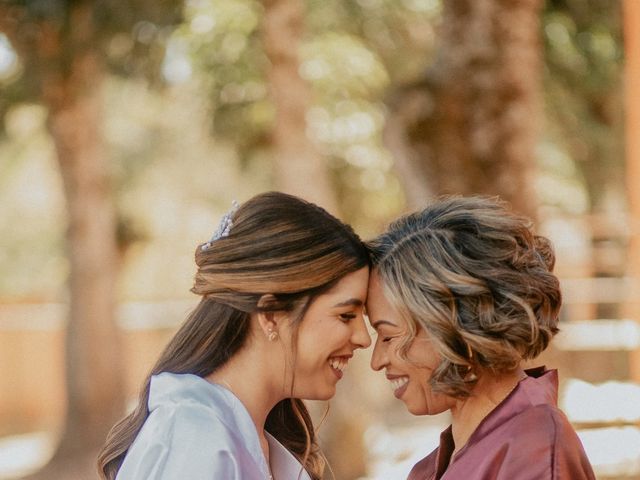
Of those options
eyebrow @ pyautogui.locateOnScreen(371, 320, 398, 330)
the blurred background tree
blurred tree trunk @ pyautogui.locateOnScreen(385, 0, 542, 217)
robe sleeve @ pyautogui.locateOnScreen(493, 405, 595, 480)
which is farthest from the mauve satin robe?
the blurred background tree

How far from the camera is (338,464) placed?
1072 centimetres

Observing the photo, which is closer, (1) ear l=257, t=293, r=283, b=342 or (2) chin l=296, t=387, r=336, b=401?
(1) ear l=257, t=293, r=283, b=342

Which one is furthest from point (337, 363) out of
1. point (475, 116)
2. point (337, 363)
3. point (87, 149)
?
point (87, 149)

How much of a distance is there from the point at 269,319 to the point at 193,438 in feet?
1.31

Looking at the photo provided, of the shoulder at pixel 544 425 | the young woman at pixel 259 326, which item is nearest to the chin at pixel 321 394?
the young woman at pixel 259 326

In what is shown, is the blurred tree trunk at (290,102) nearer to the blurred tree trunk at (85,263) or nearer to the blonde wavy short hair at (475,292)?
the blurred tree trunk at (85,263)

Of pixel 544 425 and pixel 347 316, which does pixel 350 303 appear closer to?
pixel 347 316

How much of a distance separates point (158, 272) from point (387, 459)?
564 inches

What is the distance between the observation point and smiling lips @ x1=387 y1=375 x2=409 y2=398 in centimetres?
276

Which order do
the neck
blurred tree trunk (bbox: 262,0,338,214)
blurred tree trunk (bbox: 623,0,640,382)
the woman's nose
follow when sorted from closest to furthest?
1. the neck
2. the woman's nose
3. blurred tree trunk (bbox: 623,0,640,382)
4. blurred tree trunk (bbox: 262,0,338,214)

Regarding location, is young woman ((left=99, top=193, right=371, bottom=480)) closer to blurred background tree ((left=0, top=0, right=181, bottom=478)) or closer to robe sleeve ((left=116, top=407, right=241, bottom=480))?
robe sleeve ((left=116, top=407, right=241, bottom=480))

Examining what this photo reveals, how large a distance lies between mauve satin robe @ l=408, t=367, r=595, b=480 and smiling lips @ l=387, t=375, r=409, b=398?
0.24 metres

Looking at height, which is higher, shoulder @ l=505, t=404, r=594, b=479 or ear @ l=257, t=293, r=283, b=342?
ear @ l=257, t=293, r=283, b=342

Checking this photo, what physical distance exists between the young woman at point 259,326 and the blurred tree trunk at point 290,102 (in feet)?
21.6
